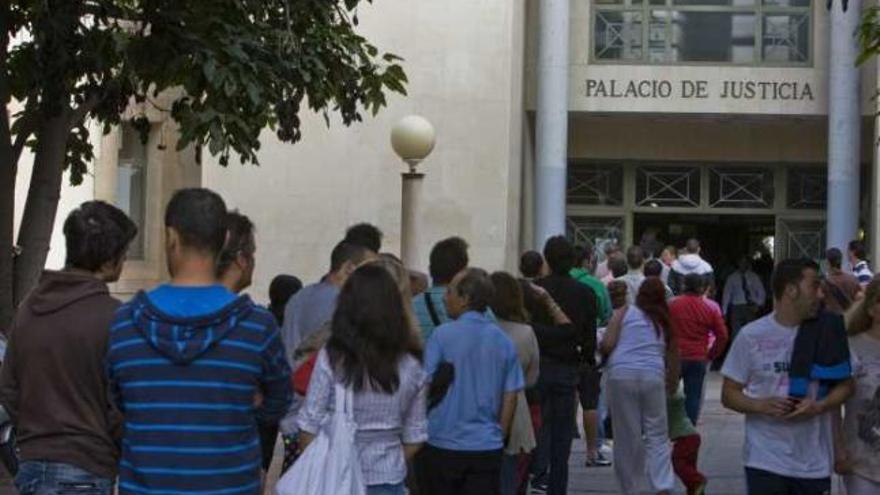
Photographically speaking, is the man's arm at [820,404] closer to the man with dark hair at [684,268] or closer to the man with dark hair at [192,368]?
the man with dark hair at [192,368]

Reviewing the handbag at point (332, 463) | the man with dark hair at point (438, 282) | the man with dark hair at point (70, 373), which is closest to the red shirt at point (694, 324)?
the man with dark hair at point (438, 282)

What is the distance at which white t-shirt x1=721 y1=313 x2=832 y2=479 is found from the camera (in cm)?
752

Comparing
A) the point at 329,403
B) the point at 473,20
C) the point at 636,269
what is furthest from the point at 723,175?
the point at 329,403

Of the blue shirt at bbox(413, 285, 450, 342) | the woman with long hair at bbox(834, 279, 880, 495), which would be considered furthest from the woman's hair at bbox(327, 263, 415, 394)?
the blue shirt at bbox(413, 285, 450, 342)

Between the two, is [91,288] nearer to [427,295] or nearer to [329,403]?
[329,403]

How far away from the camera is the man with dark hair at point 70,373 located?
18.9 ft

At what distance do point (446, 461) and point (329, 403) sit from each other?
1629 millimetres

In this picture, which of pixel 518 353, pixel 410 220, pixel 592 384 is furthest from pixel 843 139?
pixel 518 353

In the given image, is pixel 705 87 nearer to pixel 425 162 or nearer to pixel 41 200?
pixel 425 162

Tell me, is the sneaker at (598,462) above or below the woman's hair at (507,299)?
below

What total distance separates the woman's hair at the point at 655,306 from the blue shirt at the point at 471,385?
318cm

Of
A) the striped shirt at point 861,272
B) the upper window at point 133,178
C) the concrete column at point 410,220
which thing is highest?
the upper window at point 133,178

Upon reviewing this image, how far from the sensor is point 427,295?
9.48 meters

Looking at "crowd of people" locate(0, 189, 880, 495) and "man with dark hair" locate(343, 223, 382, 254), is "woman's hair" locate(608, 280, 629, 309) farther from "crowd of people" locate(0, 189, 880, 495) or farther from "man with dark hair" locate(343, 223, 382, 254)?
"man with dark hair" locate(343, 223, 382, 254)
